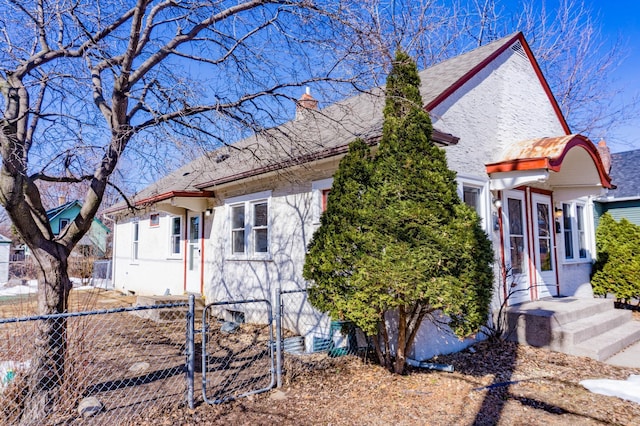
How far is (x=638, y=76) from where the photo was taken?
1591 centimetres

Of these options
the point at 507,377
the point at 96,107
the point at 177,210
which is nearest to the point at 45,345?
the point at 96,107

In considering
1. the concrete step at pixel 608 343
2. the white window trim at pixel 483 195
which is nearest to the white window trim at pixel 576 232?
the concrete step at pixel 608 343

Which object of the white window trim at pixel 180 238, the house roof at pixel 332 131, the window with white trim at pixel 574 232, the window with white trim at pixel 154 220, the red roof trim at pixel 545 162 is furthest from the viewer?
the window with white trim at pixel 154 220

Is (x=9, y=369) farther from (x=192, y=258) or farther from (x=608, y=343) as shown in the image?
(x=608, y=343)

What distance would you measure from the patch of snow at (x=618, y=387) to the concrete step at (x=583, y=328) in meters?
1.07

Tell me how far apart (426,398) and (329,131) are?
4.93 meters

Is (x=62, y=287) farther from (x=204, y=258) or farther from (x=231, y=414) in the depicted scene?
(x=204, y=258)

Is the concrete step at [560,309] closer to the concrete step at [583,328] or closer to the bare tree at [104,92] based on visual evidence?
the concrete step at [583,328]

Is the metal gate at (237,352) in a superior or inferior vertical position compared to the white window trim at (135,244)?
inferior

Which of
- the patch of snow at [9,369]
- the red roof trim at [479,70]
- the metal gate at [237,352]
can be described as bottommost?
the metal gate at [237,352]

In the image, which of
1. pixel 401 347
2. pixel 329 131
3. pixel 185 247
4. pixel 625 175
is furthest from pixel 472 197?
pixel 625 175

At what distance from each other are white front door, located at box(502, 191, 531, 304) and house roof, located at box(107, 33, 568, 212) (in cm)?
252

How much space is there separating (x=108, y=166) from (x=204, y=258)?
19.4 feet

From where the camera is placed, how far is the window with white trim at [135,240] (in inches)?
561
